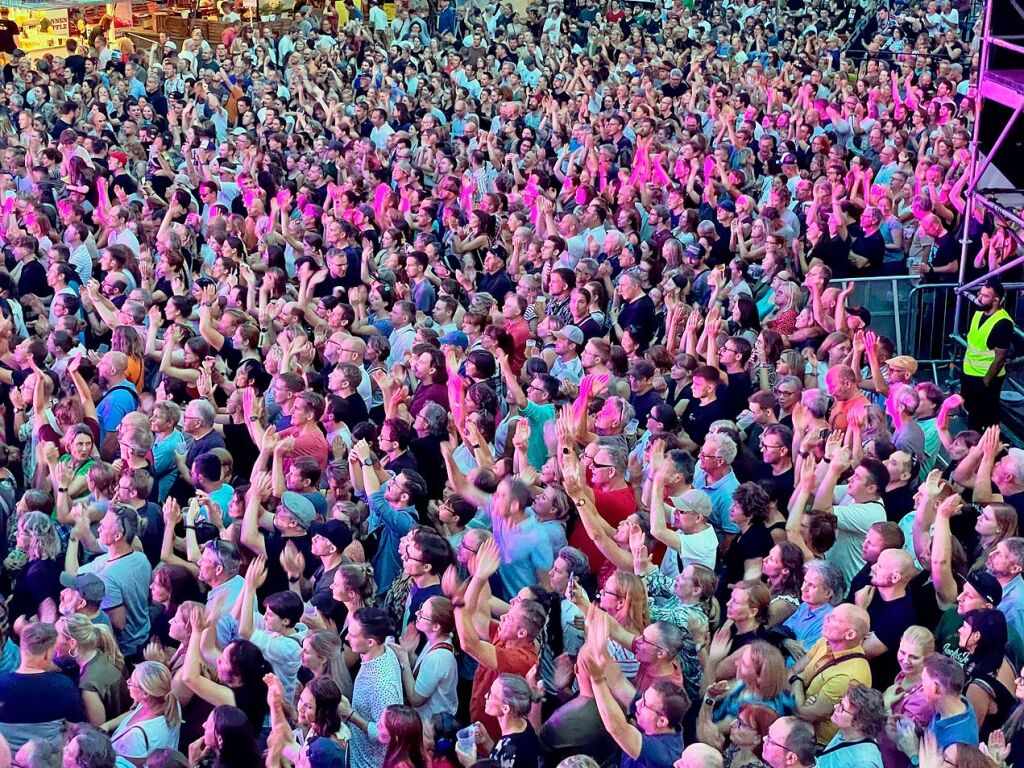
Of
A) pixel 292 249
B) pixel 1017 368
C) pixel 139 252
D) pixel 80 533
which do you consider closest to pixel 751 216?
pixel 1017 368

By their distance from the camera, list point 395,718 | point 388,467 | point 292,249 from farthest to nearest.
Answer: point 292,249, point 388,467, point 395,718

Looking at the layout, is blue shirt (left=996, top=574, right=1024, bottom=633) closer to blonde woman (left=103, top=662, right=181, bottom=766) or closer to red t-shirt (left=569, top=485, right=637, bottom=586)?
red t-shirt (left=569, top=485, right=637, bottom=586)

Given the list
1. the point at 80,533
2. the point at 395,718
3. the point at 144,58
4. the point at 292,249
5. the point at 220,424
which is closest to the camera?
the point at 395,718

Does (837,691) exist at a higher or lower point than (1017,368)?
higher

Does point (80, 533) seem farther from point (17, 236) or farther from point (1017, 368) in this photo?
point (1017, 368)

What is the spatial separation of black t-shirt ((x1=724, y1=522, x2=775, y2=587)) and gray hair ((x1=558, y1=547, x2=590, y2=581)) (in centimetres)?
80

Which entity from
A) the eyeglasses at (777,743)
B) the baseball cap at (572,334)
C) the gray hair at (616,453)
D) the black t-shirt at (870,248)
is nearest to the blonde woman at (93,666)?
the gray hair at (616,453)

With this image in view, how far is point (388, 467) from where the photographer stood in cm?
654

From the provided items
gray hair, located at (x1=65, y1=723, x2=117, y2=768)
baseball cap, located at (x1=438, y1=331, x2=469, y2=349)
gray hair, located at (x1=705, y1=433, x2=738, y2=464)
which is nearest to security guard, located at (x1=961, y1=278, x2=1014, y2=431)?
gray hair, located at (x1=705, y1=433, x2=738, y2=464)

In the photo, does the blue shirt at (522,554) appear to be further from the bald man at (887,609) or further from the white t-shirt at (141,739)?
the white t-shirt at (141,739)

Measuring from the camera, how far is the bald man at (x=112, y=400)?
7391mm

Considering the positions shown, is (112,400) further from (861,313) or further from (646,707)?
(861,313)

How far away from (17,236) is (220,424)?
383 centimetres

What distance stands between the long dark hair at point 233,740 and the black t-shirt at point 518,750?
0.79 metres
